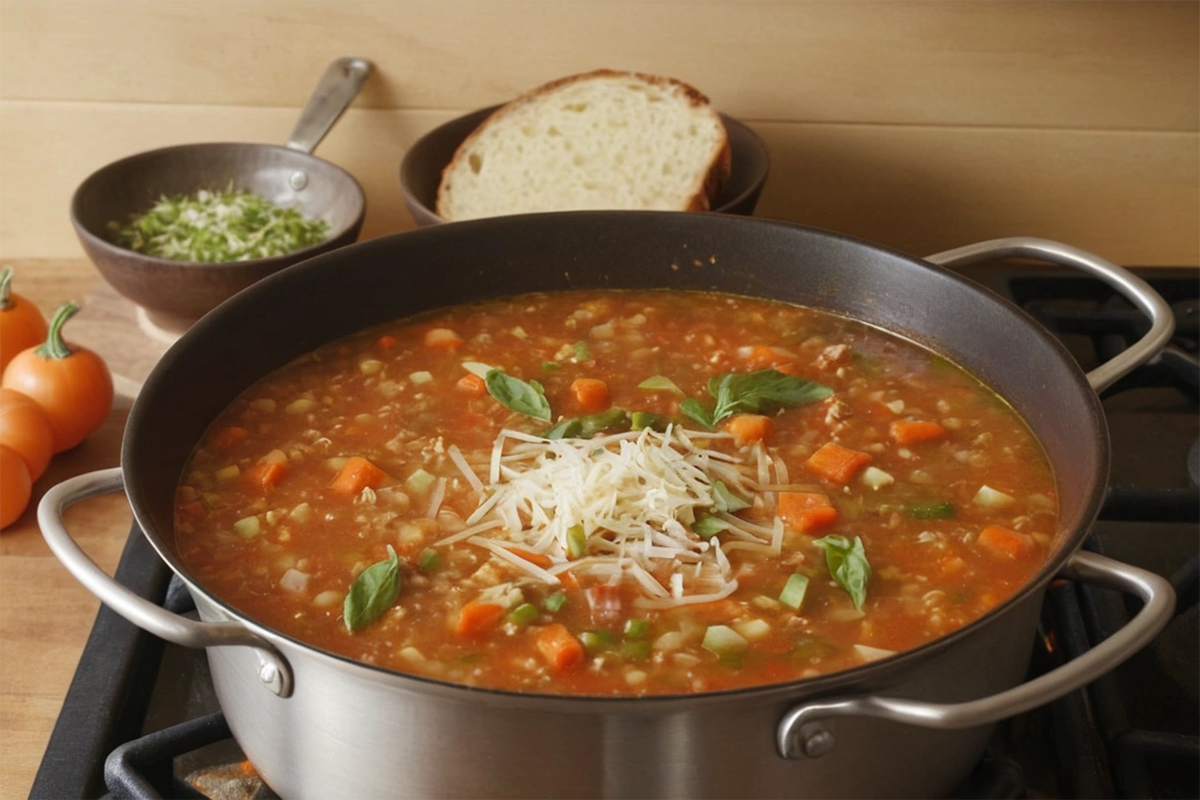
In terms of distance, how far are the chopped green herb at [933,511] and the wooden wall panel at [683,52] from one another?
1315 mm

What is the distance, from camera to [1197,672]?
191 centimetres

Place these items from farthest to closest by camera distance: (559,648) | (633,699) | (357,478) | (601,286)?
(601,286)
(357,478)
(559,648)
(633,699)

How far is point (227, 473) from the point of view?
197cm

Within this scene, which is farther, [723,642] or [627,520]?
[627,520]

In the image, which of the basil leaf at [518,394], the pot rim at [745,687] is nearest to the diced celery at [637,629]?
the pot rim at [745,687]

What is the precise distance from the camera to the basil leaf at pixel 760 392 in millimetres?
2090

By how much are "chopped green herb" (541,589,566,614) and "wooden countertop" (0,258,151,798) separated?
2.46ft

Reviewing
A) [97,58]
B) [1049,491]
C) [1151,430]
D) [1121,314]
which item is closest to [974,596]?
[1049,491]

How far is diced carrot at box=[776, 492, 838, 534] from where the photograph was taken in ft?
6.01

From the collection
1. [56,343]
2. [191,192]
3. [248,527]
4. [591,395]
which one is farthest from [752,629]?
[191,192]

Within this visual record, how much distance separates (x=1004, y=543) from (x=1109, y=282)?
21.2 inches

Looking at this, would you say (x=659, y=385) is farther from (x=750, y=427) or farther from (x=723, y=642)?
(x=723, y=642)

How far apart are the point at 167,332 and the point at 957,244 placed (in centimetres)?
185

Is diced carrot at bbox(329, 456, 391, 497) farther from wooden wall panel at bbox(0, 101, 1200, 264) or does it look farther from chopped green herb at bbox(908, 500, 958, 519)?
wooden wall panel at bbox(0, 101, 1200, 264)
